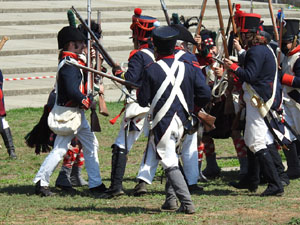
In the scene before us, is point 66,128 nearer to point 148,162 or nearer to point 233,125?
point 148,162

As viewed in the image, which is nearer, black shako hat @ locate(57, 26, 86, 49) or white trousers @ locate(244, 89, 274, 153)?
white trousers @ locate(244, 89, 274, 153)

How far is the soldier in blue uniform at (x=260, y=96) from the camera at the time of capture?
9.01 metres

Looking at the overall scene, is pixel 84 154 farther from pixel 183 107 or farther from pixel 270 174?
pixel 270 174

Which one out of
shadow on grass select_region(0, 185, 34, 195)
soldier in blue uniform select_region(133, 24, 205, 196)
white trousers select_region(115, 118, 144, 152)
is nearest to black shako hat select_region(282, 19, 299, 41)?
soldier in blue uniform select_region(133, 24, 205, 196)

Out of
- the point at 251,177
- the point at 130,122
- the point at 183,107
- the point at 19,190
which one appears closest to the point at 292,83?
the point at 251,177

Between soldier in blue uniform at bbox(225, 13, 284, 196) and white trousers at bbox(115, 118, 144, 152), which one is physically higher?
soldier in blue uniform at bbox(225, 13, 284, 196)

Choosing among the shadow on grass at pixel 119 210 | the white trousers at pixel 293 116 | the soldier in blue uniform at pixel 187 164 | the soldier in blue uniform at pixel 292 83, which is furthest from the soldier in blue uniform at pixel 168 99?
the white trousers at pixel 293 116

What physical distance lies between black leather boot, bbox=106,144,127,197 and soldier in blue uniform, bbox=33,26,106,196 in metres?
0.26

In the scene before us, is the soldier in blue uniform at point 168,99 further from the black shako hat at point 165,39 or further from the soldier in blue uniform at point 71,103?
the soldier in blue uniform at point 71,103

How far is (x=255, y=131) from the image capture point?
9164 mm

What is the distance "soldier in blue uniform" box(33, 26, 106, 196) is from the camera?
917cm

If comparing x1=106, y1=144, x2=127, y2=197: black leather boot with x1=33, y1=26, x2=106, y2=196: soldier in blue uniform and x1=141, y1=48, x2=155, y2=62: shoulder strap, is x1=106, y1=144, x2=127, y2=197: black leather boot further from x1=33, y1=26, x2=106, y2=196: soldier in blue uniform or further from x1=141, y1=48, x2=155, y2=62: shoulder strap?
x1=141, y1=48, x2=155, y2=62: shoulder strap

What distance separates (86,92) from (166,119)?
167cm

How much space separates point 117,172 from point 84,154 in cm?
50
